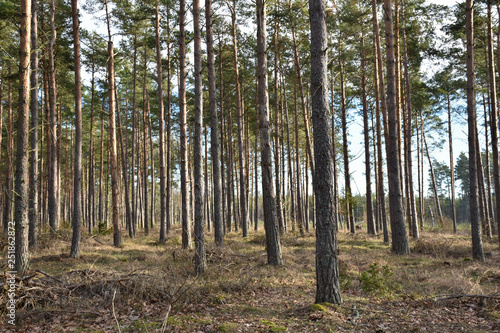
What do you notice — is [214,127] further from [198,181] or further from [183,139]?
[198,181]

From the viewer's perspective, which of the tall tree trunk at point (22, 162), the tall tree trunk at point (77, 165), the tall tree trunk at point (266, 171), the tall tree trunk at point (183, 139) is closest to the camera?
the tall tree trunk at point (22, 162)

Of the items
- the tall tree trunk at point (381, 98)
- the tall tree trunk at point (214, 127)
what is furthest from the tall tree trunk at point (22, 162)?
the tall tree trunk at point (381, 98)

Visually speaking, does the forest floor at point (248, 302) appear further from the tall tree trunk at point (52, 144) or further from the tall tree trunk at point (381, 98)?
the tall tree trunk at point (52, 144)

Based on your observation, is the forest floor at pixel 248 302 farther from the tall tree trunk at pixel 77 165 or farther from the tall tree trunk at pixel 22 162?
the tall tree trunk at pixel 77 165

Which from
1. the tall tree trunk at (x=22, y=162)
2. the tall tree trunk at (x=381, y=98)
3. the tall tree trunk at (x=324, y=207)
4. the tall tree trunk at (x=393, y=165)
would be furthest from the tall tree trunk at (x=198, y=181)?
the tall tree trunk at (x=381, y=98)

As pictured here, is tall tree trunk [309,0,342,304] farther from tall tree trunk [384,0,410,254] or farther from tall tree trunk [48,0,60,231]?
tall tree trunk [48,0,60,231]

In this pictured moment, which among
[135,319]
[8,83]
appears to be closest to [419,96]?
[135,319]

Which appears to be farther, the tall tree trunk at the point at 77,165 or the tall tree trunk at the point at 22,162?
the tall tree trunk at the point at 77,165

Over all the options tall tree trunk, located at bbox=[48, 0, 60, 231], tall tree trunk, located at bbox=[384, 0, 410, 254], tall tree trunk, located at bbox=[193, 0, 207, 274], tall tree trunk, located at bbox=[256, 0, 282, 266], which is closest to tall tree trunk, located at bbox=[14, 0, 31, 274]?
tall tree trunk, located at bbox=[193, 0, 207, 274]

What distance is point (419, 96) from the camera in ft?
62.0

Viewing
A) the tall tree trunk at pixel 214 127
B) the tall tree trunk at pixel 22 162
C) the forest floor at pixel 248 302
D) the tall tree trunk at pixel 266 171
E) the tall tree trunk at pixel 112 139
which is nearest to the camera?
the forest floor at pixel 248 302

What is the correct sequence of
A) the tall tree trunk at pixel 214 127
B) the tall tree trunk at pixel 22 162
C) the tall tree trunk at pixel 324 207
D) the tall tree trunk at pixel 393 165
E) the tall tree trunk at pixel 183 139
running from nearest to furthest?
1. the tall tree trunk at pixel 324 207
2. the tall tree trunk at pixel 22 162
3. the tall tree trunk at pixel 183 139
4. the tall tree trunk at pixel 393 165
5. the tall tree trunk at pixel 214 127

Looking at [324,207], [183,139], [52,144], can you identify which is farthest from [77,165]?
[324,207]

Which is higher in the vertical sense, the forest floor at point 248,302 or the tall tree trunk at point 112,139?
the tall tree trunk at point 112,139
